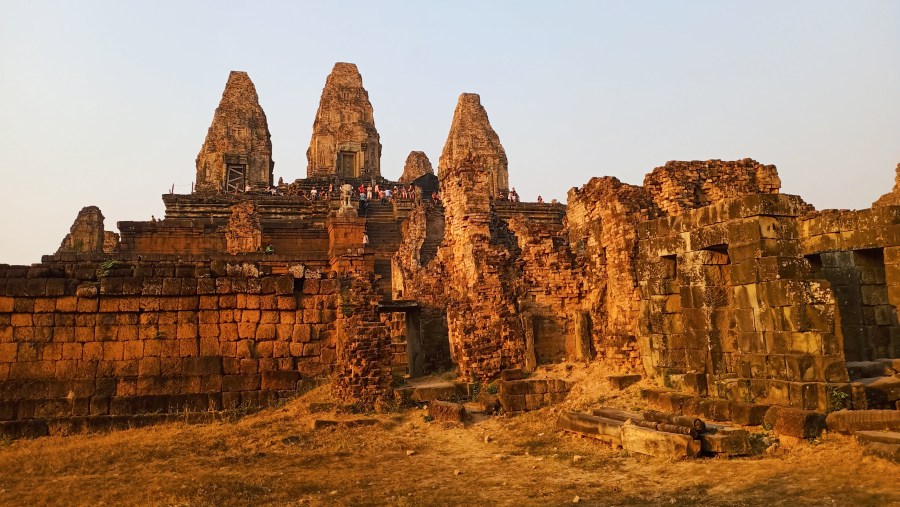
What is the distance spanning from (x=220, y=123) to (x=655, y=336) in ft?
108

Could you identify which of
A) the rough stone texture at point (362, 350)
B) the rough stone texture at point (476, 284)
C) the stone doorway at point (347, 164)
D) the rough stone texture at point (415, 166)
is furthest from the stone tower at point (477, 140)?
the rough stone texture at point (362, 350)

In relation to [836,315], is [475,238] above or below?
above

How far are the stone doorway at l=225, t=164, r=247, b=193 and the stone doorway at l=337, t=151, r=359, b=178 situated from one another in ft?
19.2

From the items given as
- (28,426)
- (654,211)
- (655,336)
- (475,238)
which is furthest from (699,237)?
(28,426)

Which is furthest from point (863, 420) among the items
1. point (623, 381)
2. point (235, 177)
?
point (235, 177)

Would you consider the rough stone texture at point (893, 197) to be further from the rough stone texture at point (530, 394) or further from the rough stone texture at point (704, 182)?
the rough stone texture at point (530, 394)

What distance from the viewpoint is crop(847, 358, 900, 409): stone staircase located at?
7473 millimetres

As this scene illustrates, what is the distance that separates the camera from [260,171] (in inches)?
1460

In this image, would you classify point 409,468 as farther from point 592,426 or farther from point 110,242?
point 110,242

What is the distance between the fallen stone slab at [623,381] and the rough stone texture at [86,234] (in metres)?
21.7

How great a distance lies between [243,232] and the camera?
2358cm

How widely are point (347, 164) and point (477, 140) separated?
921 cm

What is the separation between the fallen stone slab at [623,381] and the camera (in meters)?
10.7

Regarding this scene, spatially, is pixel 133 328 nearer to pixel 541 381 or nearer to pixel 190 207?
pixel 541 381
